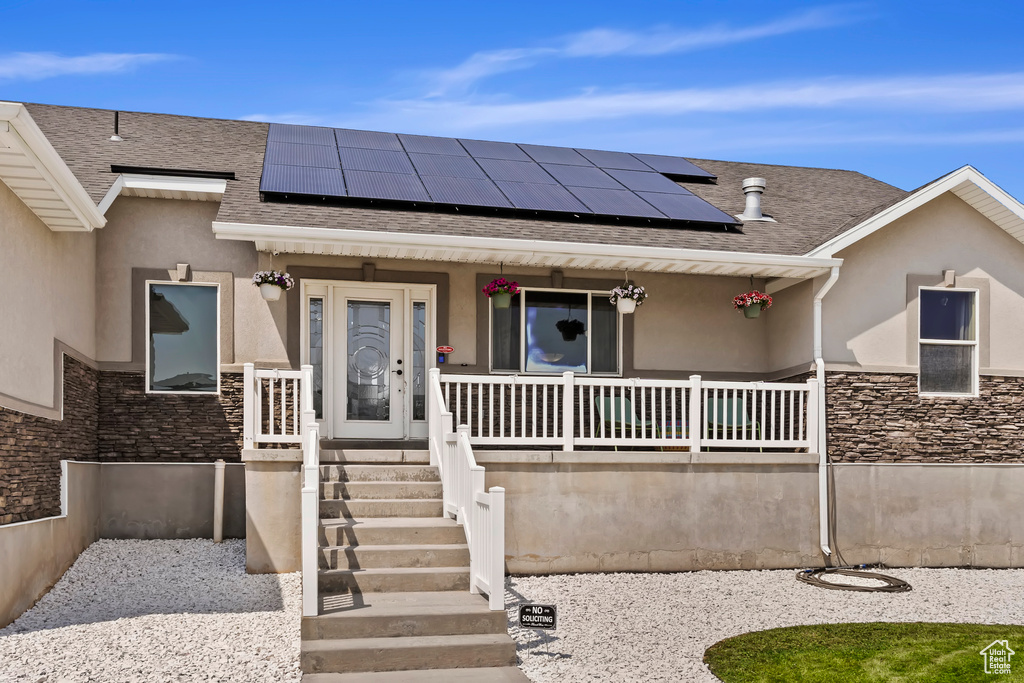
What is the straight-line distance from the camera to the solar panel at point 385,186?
10.6 meters

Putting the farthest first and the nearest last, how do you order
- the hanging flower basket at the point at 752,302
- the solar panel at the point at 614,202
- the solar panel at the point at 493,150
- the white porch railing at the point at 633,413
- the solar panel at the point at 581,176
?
the solar panel at the point at 493,150
the solar panel at the point at 581,176
the solar panel at the point at 614,202
the hanging flower basket at the point at 752,302
the white porch railing at the point at 633,413

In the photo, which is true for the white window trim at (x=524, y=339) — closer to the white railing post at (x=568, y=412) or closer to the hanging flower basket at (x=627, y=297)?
the hanging flower basket at (x=627, y=297)

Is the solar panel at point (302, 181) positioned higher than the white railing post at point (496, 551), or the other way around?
the solar panel at point (302, 181)

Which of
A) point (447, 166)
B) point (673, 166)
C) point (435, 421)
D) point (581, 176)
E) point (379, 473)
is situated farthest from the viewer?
point (673, 166)

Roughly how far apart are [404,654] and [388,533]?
1637mm

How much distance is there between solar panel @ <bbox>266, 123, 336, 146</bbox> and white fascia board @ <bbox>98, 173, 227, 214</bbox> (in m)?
2.19

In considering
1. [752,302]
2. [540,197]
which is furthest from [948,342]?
[540,197]

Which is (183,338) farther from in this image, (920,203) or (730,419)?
(920,203)

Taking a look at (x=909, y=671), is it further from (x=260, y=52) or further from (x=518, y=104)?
(x=260, y=52)

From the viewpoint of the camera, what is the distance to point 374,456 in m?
9.45

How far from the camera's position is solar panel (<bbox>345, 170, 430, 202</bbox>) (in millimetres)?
10609

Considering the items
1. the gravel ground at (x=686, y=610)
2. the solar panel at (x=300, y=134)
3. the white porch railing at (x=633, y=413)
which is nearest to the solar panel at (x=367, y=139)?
the solar panel at (x=300, y=134)

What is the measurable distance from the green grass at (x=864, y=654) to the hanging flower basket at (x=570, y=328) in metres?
5.06

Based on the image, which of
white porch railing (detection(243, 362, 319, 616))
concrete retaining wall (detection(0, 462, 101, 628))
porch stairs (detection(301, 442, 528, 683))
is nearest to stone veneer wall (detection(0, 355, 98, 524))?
concrete retaining wall (detection(0, 462, 101, 628))
